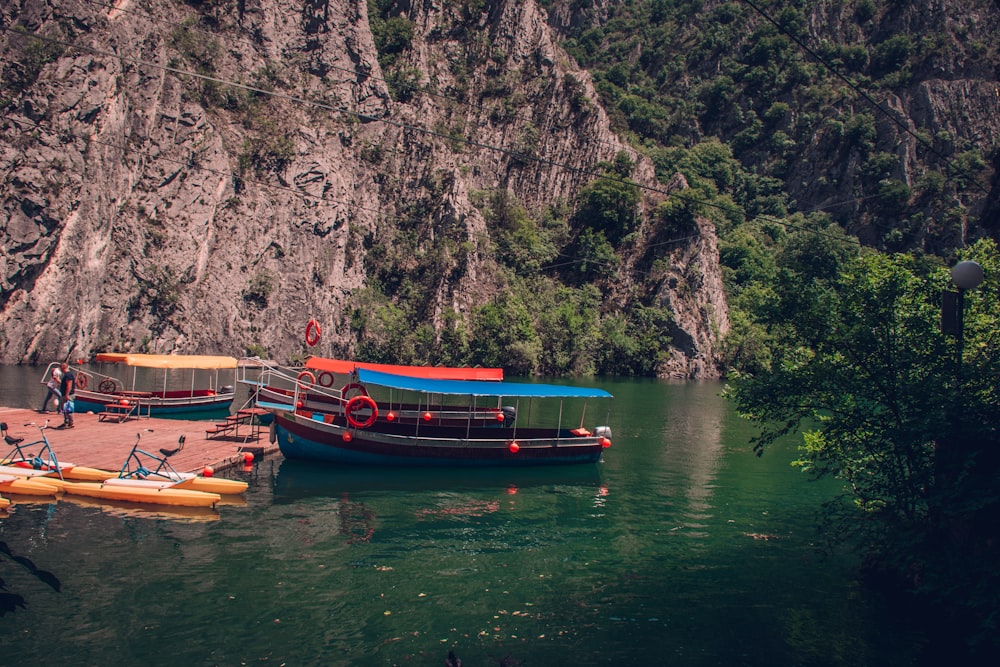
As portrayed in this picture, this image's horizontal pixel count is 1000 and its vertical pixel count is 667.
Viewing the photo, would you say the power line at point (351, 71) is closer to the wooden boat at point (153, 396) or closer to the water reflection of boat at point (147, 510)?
the wooden boat at point (153, 396)

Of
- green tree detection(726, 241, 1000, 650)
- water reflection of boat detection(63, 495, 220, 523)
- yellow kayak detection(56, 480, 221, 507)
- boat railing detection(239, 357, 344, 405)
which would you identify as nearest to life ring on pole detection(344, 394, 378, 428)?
boat railing detection(239, 357, 344, 405)

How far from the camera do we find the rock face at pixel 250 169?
5741 centimetres

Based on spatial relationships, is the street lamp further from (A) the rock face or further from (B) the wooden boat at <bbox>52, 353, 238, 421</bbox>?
(A) the rock face

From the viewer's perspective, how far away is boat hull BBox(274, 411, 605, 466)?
25.5 meters

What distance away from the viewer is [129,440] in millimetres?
25594

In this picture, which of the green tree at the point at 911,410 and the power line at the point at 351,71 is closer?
the green tree at the point at 911,410

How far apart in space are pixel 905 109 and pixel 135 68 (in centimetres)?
11514

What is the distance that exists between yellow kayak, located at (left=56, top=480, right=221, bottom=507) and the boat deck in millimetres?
2182

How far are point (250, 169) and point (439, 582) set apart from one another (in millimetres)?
66799

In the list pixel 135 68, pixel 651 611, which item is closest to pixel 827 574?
pixel 651 611

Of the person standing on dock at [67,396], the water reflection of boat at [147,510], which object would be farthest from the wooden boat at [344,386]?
the water reflection of boat at [147,510]

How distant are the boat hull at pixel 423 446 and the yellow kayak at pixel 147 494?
637 cm

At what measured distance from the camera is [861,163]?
363 feet

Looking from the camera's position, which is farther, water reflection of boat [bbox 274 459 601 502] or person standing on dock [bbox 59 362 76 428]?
person standing on dock [bbox 59 362 76 428]
